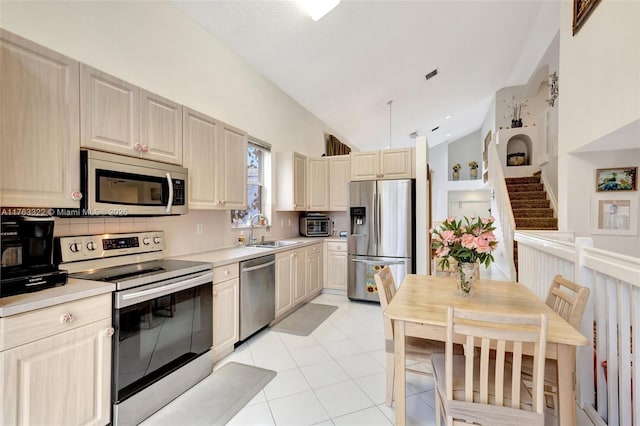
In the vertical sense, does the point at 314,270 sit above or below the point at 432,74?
below

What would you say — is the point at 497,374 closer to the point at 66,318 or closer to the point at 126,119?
the point at 66,318

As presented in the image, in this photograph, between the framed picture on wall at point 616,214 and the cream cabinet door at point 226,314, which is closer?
the cream cabinet door at point 226,314

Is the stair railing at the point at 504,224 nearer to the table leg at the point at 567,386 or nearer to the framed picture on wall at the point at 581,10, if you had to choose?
the framed picture on wall at the point at 581,10

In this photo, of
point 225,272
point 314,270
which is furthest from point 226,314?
point 314,270

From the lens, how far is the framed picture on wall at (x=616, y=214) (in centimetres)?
302

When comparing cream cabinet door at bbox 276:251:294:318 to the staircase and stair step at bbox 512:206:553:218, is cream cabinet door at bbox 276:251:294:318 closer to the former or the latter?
the staircase

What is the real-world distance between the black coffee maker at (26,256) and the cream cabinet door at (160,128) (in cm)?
82

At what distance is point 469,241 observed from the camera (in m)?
1.84

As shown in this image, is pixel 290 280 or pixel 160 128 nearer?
pixel 160 128

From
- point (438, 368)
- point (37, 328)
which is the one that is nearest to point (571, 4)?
point (438, 368)

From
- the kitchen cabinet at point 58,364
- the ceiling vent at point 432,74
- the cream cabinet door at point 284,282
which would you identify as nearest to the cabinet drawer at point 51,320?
the kitchen cabinet at point 58,364

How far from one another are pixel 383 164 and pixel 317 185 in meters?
1.17

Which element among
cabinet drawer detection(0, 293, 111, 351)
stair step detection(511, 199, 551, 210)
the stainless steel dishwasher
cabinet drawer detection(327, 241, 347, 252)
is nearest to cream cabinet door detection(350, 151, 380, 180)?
cabinet drawer detection(327, 241, 347, 252)

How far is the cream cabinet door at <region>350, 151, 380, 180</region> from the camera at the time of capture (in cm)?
445
